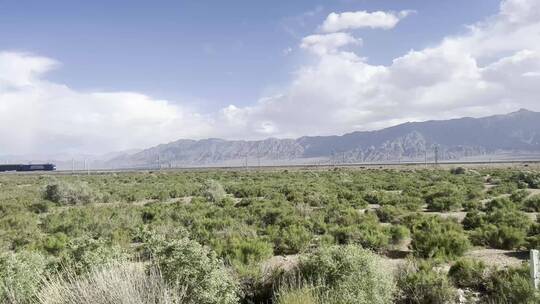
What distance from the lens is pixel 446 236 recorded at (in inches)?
501

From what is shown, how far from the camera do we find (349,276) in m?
7.95

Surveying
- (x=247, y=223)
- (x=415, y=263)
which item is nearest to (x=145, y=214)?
(x=247, y=223)

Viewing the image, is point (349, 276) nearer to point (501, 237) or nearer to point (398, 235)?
point (398, 235)

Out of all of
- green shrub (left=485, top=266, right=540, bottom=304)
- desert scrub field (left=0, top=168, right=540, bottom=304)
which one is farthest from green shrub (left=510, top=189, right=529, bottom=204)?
green shrub (left=485, top=266, right=540, bottom=304)

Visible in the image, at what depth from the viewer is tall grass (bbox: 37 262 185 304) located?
6496 millimetres

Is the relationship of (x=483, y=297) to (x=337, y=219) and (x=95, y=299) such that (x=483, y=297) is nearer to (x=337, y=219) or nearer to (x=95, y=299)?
(x=95, y=299)

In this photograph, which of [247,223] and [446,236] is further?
[247,223]

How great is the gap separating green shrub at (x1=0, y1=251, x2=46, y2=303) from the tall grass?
378 mm

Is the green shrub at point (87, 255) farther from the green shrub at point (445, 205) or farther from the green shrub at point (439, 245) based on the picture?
the green shrub at point (445, 205)

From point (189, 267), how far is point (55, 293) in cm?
213

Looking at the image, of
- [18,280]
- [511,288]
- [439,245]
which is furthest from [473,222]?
[18,280]

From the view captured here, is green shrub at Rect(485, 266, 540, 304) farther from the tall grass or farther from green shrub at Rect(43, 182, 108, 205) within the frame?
green shrub at Rect(43, 182, 108, 205)

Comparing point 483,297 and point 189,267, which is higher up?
point 189,267

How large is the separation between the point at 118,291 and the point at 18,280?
A: 8.00 feet
